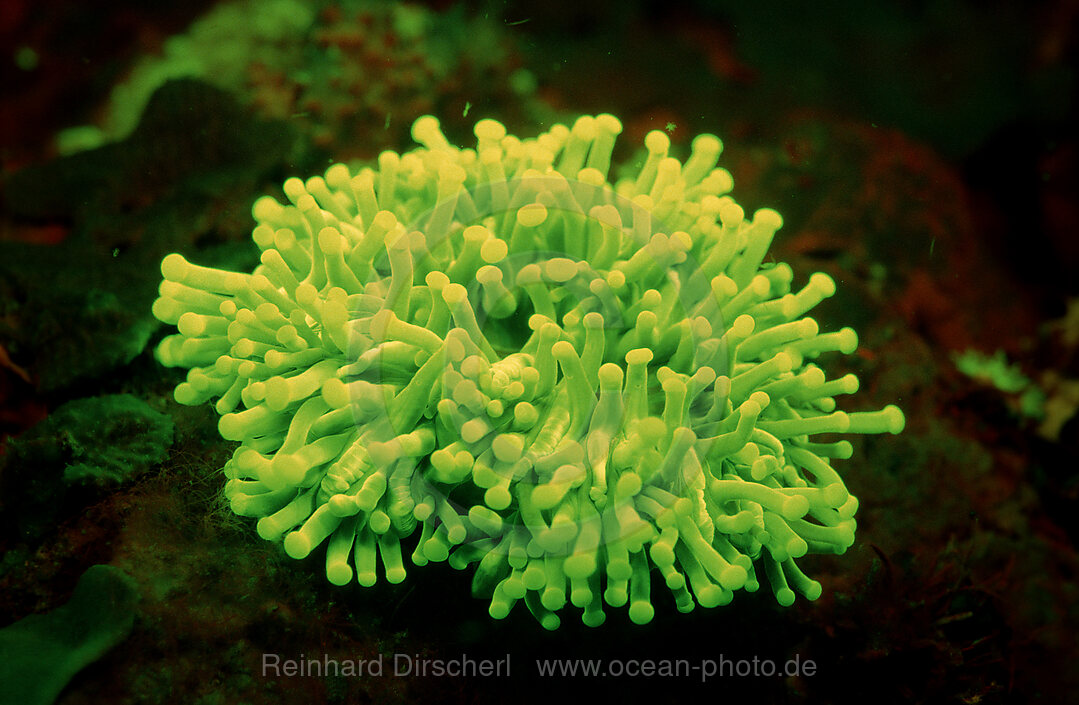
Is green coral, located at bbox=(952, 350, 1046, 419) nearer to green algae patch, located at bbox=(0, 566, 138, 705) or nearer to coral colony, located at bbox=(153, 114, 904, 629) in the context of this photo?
coral colony, located at bbox=(153, 114, 904, 629)

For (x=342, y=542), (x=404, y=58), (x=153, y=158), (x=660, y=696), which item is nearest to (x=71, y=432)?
(x=342, y=542)

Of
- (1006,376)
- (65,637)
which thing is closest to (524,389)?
(65,637)

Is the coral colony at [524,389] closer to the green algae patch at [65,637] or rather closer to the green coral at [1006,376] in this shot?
the green algae patch at [65,637]

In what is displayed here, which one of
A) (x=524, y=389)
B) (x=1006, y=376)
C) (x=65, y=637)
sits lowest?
(x=65, y=637)

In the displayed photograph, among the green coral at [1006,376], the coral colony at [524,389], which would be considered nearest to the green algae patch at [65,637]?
the coral colony at [524,389]

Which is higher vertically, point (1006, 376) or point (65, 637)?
point (1006, 376)

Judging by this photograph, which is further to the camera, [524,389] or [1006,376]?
[1006,376]

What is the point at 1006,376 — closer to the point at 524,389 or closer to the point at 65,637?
the point at 524,389

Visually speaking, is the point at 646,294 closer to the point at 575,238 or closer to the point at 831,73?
the point at 575,238
